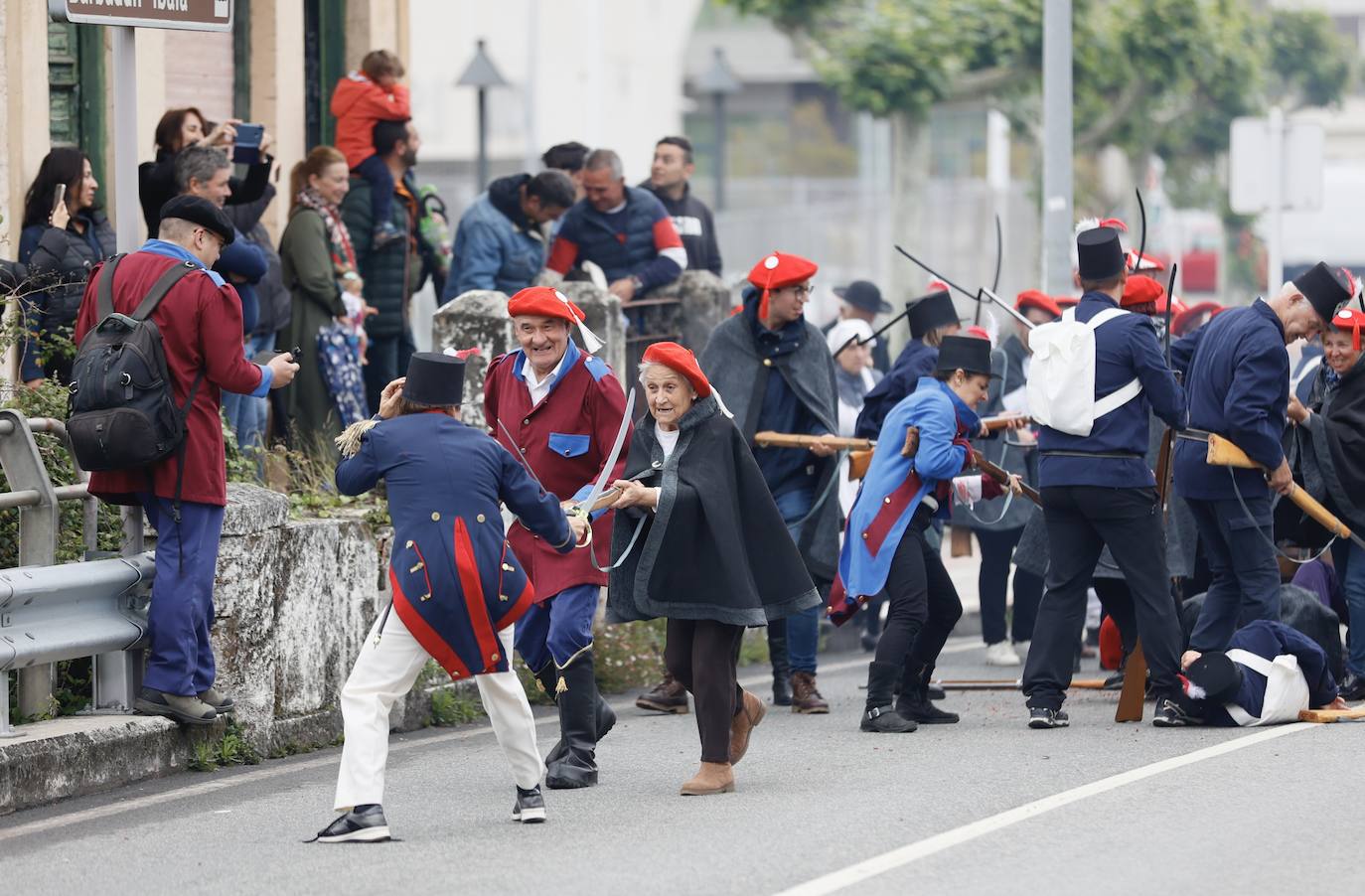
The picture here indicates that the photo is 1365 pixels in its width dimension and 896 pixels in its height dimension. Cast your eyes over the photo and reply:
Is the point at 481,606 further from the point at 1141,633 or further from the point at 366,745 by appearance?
the point at 1141,633

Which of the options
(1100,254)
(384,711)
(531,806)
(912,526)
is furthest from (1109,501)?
(384,711)

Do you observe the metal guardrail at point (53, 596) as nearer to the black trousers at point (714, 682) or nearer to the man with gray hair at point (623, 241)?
the black trousers at point (714, 682)

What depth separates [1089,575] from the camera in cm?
1032

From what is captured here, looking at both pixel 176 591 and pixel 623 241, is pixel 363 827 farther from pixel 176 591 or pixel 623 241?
pixel 623 241

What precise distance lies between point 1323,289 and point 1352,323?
772 millimetres

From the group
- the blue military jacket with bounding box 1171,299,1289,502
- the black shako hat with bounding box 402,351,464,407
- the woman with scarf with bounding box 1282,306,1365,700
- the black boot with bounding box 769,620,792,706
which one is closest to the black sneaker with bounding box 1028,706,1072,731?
the blue military jacket with bounding box 1171,299,1289,502

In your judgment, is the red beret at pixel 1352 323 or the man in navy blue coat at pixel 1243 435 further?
the red beret at pixel 1352 323

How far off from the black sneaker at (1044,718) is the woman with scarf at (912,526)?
0.45 metres

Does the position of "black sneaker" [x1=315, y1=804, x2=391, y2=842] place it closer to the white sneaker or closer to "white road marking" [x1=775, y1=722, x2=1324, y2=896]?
"white road marking" [x1=775, y1=722, x2=1324, y2=896]

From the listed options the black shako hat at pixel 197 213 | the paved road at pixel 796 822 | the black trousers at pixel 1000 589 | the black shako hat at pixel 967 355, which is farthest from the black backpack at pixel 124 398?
the black trousers at pixel 1000 589

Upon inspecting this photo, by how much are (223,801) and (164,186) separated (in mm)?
3330

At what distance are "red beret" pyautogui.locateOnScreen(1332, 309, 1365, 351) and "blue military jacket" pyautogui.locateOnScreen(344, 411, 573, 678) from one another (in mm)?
4818

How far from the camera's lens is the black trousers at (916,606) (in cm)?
1021

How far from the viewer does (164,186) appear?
422 inches
